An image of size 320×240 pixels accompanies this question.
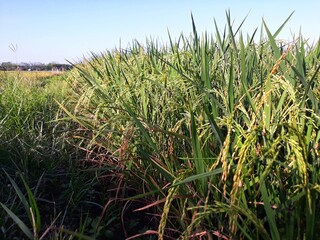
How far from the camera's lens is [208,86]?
1.89m

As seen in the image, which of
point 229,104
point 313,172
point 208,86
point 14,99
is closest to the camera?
point 313,172

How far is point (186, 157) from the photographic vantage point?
1.77 m

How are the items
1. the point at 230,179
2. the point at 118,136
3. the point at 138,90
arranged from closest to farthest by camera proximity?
the point at 230,179 → the point at 118,136 → the point at 138,90

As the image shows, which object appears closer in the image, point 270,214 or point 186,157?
point 270,214

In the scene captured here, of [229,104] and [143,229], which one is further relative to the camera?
[143,229]

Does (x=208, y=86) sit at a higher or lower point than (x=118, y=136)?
higher

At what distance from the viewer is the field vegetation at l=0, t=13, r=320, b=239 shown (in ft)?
4.28

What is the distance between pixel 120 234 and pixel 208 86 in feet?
2.76

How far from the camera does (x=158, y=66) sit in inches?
118

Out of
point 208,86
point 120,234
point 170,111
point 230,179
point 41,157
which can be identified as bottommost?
point 120,234

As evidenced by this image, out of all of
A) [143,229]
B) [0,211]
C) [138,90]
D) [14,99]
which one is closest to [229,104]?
[143,229]

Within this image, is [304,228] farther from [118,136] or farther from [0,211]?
[0,211]

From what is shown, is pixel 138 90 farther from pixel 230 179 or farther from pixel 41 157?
pixel 230 179

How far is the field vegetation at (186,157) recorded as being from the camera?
4.28 feet
